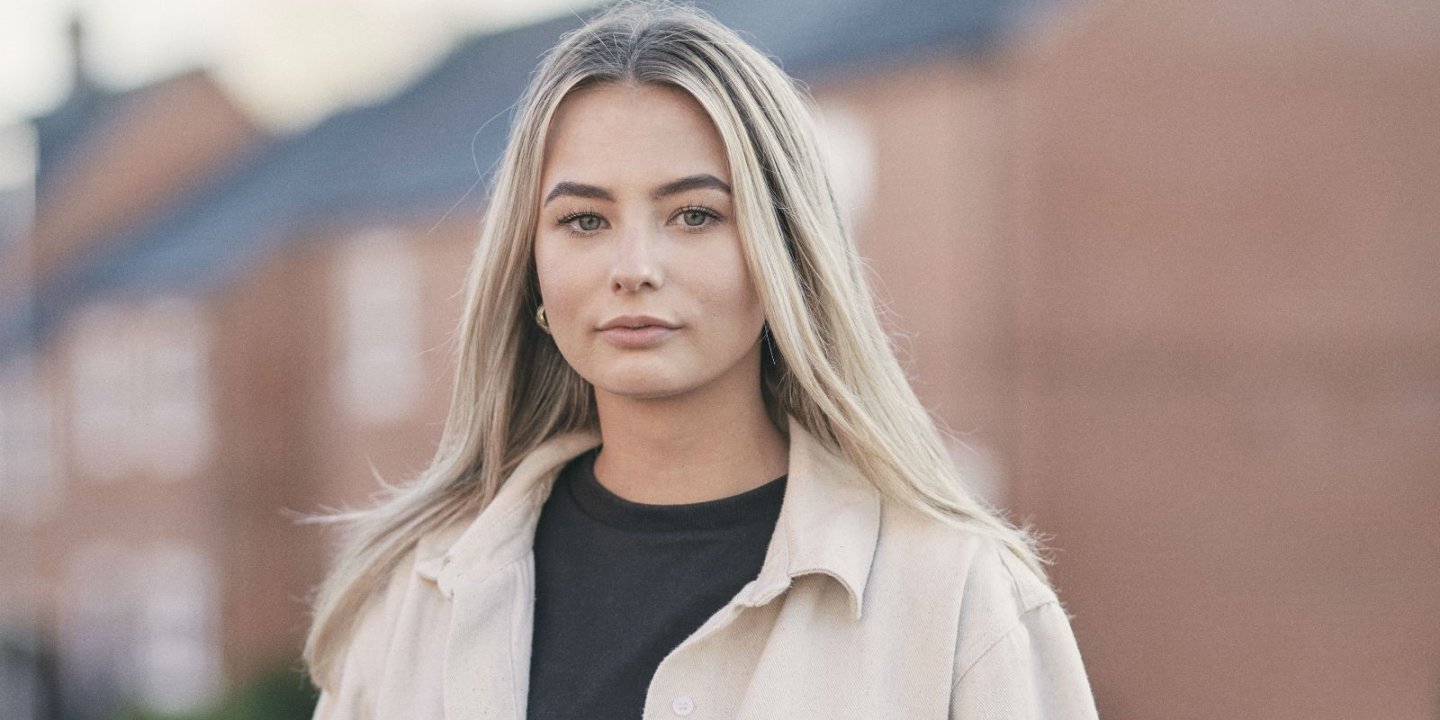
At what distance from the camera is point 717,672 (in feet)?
7.42

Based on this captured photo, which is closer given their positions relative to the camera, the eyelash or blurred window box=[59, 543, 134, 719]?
the eyelash

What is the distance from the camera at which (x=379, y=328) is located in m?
19.0

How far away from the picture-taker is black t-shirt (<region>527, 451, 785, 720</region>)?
234cm

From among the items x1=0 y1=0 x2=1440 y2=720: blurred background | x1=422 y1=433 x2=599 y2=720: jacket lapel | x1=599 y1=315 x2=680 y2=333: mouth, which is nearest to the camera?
x1=599 y1=315 x2=680 y2=333: mouth

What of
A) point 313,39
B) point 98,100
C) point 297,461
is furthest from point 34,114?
point 297,461

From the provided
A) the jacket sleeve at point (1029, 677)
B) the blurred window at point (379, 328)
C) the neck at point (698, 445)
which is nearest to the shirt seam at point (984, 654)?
the jacket sleeve at point (1029, 677)

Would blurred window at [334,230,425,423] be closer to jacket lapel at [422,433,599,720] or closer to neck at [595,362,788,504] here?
jacket lapel at [422,433,599,720]

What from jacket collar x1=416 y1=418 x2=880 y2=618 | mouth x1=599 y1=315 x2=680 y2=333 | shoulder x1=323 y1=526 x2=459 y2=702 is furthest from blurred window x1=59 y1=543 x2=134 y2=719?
mouth x1=599 y1=315 x2=680 y2=333

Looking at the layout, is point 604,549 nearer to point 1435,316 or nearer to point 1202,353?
point 1202,353

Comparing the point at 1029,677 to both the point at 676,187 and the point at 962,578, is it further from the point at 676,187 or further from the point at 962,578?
the point at 676,187

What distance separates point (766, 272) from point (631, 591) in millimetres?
586

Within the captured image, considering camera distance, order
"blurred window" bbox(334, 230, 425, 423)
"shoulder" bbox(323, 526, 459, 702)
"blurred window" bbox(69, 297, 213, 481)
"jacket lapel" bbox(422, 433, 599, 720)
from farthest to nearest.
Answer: "blurred window" bbox(69, 297, 213, 481), "blurred window" bbox(334, 230, 425, 423), "shoulder" bbox(323, 526, 459, 702), "jacket lapel" bbox(422, 433, 599, 720)

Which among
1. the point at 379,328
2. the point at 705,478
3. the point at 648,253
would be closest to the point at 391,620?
the point at 705,478

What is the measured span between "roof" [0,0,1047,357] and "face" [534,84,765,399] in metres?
10.5
